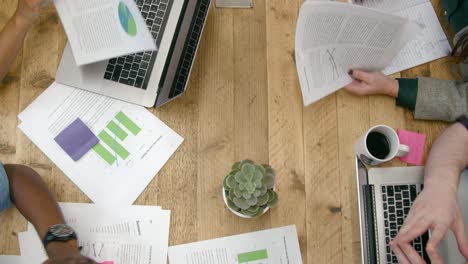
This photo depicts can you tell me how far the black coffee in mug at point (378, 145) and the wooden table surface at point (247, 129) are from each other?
0.06 metres

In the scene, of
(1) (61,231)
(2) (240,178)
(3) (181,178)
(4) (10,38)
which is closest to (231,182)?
(2) (240,178)

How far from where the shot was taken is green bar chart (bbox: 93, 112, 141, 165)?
101 centimetres

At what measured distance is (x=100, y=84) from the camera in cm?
102

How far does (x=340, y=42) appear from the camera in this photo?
0.99m

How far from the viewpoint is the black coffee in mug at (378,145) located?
97 centimetres

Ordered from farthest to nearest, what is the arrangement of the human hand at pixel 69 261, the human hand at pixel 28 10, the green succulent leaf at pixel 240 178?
1. the human hand at pixel 28 10
2. the green succulent leaf at pixel 240 178
3. the human hand at pixel 69 261

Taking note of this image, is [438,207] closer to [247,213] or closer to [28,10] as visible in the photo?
[247,213]

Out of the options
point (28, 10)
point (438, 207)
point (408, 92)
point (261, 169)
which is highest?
point (28, 10)

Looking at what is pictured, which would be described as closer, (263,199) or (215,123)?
(263,199)

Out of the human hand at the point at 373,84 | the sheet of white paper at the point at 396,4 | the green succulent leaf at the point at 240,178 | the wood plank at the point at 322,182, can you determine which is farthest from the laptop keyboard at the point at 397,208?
the sheet of white paper at the point at 396,4

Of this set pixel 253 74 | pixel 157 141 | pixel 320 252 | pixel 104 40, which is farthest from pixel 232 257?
pixel 104 40

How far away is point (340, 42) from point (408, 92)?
198mm

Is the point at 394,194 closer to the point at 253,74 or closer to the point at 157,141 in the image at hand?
the point at 253,74

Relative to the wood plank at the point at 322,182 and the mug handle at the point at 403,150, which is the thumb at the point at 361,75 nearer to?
the wood plank at the point at 322,182
